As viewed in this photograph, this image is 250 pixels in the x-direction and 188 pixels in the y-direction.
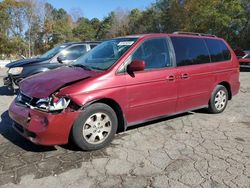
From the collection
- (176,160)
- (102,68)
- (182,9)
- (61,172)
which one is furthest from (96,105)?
(182,9)

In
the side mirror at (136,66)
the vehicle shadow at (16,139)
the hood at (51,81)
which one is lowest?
the vehicle shadow at (16,139)

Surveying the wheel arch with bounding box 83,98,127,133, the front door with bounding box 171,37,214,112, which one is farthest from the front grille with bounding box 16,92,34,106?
the front door with bounding box 171,37,214,112

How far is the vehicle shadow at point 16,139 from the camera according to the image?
15.1ft

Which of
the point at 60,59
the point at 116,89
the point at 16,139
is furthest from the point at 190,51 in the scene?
the point at 60,59

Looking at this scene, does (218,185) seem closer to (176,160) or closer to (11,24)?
(176,160)

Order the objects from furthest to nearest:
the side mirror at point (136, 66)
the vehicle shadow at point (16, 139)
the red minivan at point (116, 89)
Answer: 1. the side mirror at point (136, 66)
2. the vehicle shadow at point (16, 139)
3. the red minivan at point (116, 89)

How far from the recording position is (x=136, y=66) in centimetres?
476

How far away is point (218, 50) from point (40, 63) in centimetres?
492

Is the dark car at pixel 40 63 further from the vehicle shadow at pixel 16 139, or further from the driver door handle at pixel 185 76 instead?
the driver door handle at pixel 185 76

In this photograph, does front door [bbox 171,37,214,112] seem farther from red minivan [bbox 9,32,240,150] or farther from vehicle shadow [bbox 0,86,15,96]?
vehicle shadow [bbox 0,86,15,96]

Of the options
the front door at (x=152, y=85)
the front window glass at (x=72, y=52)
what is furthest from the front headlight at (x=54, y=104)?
the front window glass at (x=72, y=52)

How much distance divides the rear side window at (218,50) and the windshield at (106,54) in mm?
2054

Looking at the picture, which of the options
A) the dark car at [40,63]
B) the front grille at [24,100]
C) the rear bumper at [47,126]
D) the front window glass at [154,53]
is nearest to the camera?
the rear bumper at [47,126]

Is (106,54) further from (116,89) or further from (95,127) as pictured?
(95,127)
